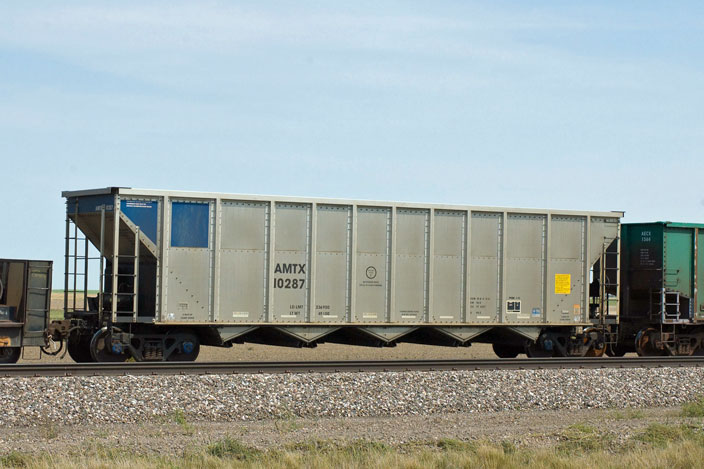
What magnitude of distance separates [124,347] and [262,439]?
723 centimetres

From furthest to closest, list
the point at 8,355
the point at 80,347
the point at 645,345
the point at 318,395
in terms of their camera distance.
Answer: the point at 645,345, the point at 80,347, the point at 8,355, the point at 318,395

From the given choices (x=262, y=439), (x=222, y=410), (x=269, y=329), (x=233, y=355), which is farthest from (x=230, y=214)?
(x=233, y=355)

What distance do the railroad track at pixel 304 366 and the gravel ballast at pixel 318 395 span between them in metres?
0.87

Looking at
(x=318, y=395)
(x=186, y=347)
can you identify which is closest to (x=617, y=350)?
(x=186, y=347)

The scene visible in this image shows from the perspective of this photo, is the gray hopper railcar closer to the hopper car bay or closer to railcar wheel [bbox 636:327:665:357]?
the hopper car bay

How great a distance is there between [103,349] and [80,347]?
3.33 feet

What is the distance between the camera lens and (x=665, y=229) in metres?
21.3

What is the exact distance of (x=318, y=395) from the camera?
13.7 metres

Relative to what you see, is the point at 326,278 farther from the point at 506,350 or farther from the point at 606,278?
the point at 606,278

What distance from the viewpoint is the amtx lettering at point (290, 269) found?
59.2ft

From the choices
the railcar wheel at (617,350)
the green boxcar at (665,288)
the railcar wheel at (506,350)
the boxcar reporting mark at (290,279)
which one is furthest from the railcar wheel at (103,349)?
the green boxcar at (665,288)

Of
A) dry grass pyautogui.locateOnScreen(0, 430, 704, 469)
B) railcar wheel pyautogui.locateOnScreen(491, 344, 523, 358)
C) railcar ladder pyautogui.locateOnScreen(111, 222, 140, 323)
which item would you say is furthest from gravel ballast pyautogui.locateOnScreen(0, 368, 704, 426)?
railcar wheel pyautogui.locateOnScreen(491, 344, 523, 358)

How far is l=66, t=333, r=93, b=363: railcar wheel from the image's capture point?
17.9m

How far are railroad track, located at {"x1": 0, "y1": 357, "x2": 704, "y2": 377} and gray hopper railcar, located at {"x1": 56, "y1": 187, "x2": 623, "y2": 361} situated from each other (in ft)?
5.99
